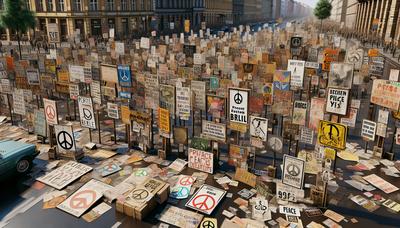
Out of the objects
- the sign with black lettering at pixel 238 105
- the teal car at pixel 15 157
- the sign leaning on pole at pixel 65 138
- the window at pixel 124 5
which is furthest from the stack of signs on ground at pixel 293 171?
the window at pixel 124 5

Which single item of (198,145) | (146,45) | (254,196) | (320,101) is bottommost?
(254,196)

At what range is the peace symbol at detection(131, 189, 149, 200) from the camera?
29.9 feet

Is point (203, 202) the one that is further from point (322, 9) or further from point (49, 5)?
point (322, 9)

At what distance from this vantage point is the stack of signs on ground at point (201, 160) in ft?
36.1

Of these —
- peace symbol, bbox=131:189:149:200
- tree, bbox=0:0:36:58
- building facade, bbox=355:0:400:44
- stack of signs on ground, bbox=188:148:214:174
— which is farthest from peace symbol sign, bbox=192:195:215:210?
building facade, bbox=355:0:400:44

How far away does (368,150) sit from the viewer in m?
12.9

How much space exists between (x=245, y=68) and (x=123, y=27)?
160 feet

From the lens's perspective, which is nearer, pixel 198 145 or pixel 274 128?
pixel 198 145

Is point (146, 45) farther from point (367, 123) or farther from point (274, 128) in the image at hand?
point (367, 123)

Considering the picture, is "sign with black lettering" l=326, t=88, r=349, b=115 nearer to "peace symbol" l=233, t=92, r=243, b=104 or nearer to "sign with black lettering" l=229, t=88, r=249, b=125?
"sign with black lettering" l=229, t=88, r=249, b=125

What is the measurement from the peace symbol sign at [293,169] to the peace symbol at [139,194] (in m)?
4.03

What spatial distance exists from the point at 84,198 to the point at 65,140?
2.75m

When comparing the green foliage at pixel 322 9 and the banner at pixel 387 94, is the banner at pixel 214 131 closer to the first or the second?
the banner at pixel 387 94

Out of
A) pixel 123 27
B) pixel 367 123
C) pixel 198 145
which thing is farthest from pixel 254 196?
pixel 123 27
